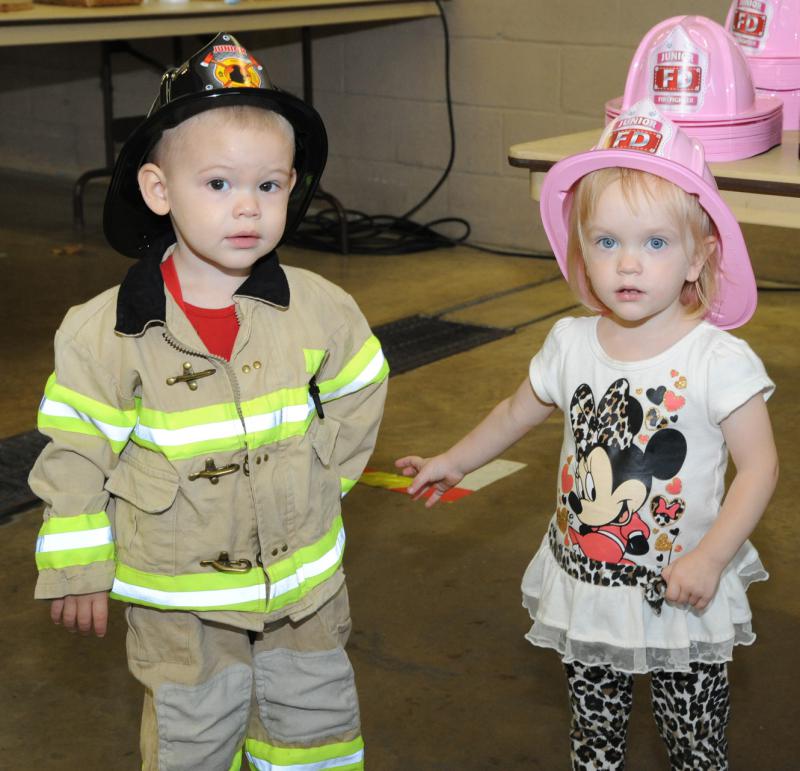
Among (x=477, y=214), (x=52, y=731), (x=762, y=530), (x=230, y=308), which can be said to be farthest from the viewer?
(x=477, y=214)

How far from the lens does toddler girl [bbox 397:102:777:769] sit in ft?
5.20

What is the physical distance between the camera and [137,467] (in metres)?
1.64

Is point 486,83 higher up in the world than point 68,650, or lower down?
higher up

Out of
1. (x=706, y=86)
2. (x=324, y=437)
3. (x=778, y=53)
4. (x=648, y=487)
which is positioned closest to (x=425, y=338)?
(x=778, y=53)

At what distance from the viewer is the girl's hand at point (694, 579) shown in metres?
1.56

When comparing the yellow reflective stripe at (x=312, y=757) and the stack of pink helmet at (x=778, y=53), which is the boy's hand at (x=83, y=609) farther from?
the stack of pink helmet at (x=778, y=53)

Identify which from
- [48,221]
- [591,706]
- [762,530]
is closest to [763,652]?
[762,530]

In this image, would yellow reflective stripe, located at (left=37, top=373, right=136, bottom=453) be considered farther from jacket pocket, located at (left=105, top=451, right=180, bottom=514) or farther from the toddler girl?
the toddler girl

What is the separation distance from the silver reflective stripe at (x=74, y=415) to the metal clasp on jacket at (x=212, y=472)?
0.35 ft

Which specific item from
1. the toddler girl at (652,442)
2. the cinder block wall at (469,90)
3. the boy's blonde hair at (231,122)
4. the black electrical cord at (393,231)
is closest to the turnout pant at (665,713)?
the toddler girl at (652,442)

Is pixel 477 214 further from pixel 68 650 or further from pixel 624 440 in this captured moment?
pixel 624 440

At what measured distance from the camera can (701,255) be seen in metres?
1.63

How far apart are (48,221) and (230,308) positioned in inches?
194

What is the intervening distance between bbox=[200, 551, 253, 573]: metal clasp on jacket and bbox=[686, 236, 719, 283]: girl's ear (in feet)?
2.16
